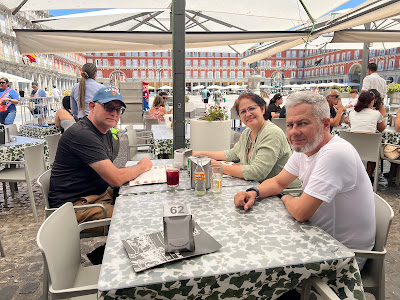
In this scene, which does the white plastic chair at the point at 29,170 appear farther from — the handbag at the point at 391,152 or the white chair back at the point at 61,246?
the handbag at the point at 391,152

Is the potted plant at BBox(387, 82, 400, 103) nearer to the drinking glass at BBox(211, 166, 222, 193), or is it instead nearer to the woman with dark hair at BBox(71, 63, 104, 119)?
the woman with dark hair at BBox(71, 63, 104, 119)

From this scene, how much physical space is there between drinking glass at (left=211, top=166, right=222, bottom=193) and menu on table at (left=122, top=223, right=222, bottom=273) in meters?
0.49

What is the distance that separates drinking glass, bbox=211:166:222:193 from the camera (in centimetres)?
167

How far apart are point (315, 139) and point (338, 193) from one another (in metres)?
0.26

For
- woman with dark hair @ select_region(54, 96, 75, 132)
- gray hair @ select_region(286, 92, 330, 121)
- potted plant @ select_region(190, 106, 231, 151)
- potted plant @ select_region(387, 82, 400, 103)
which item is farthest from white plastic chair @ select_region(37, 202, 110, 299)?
potted plant @ select_region(387, 82, 400, 103)

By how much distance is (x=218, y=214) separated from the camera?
1.37 metres

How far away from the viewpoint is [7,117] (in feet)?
20.0

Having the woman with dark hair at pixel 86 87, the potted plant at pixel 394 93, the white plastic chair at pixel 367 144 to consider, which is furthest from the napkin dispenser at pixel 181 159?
the potted plant at pixel 394 93

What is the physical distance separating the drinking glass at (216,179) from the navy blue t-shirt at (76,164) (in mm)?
703

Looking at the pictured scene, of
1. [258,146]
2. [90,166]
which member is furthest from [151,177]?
[258,146]

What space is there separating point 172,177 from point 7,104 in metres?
5.91

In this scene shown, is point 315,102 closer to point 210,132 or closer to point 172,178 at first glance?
point 172,178

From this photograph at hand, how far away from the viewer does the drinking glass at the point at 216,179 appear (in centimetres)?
167

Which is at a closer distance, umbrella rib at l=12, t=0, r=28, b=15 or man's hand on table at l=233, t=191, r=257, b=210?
man's hand on table at l=233, t=191, r=257, b=210
